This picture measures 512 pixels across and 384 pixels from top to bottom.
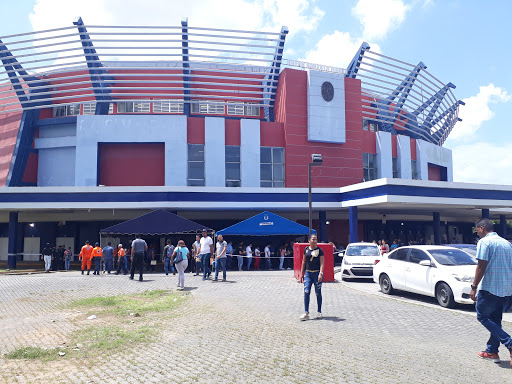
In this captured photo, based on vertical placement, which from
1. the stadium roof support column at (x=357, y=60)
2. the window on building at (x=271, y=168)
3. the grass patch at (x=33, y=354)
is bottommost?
the grass patch at (x=33, y=354)

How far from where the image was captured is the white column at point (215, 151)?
28750 mm

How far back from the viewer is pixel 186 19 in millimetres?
27781

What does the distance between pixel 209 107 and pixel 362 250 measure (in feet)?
61.3

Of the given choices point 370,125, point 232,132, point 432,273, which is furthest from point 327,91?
point 432,273

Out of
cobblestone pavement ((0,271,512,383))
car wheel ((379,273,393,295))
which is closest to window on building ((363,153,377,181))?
car wheel ((379,273,393,295))

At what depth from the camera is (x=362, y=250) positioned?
16922mm

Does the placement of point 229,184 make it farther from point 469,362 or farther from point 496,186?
point 469,362

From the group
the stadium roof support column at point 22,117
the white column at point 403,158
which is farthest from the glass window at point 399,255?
the stadium roof support column at point 22,117

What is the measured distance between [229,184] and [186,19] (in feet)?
36.0

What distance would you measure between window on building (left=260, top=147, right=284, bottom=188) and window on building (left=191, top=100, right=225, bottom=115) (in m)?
4.84

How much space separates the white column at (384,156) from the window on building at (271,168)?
8.31 meters

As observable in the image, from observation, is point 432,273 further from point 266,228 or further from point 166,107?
point 166,107

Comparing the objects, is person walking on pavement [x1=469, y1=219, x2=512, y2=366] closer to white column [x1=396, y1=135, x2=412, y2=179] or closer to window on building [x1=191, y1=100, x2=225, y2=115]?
window on building [x1=191, y1=100, x2=225, y2=115]

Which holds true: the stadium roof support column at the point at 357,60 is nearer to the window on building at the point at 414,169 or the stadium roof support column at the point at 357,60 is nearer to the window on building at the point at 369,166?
the window on building at the point at 369,166
